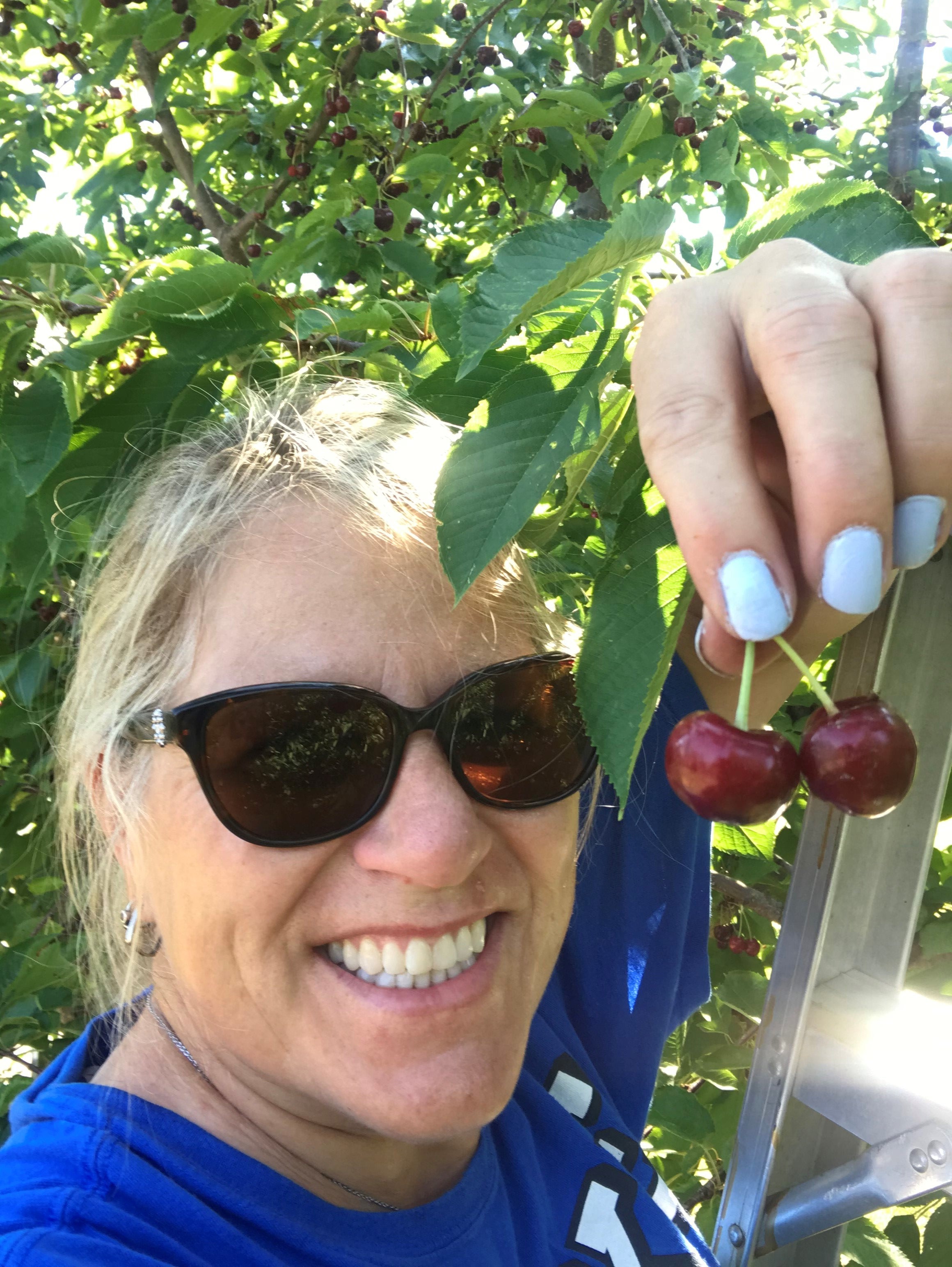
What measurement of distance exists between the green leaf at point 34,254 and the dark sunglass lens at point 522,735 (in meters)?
0.82

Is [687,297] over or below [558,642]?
over

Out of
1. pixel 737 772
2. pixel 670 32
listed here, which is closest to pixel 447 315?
pixel 737 772

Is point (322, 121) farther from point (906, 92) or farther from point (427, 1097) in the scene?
point (427, 1097)

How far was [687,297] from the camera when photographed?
29.0 inches

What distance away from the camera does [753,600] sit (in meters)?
0.64

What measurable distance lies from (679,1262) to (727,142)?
2.58 m

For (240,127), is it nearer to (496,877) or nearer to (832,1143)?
(496,877)

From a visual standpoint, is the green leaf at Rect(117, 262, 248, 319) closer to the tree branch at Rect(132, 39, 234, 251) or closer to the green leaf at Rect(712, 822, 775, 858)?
the green leaf at Rect(712, 822, 775, 858)

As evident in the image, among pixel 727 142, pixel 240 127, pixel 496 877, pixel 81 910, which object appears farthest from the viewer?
pixel 240 127

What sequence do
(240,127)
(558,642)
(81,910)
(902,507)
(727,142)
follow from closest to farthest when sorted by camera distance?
1. (902,507)
2. (558,642)
3. (81,910)
4. (727,142)
5. (240,127)

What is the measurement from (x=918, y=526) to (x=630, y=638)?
0.26 metres

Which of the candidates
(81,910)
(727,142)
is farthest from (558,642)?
(727,142)

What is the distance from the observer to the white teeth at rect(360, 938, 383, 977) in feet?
3.66

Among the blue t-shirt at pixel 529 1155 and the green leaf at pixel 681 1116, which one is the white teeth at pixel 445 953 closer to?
the blue t-shirt at pixel 529 1155
